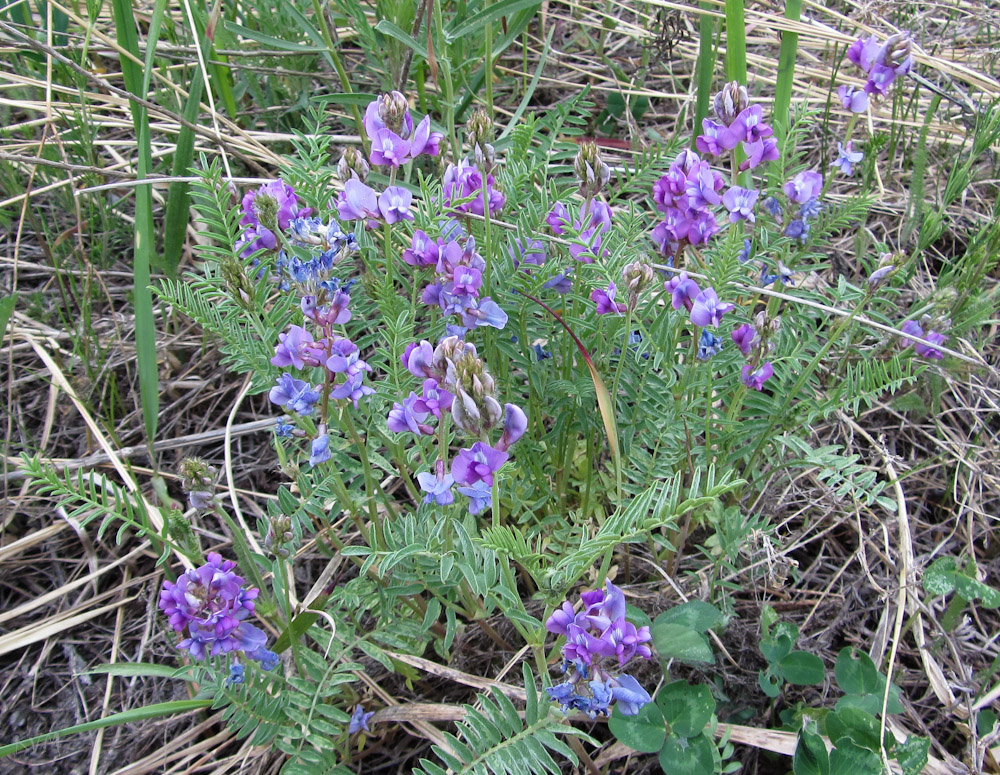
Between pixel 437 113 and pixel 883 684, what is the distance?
2.37 m

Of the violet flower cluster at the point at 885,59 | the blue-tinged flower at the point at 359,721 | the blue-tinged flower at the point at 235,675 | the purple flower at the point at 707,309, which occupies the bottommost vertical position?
the blue-tinged flower at the point at 359,721

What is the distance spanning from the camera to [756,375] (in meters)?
1.63

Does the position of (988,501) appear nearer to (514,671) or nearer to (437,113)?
(514,671)

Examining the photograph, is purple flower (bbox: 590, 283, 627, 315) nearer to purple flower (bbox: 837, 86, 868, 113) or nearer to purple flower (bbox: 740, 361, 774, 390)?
purple flower (bbox: 740, 361, 774, 390)

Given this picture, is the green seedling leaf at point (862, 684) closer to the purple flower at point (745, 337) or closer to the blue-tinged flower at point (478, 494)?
the purple flower at point (745, 337)

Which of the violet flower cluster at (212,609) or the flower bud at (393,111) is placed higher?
the flower bud at (393,111)

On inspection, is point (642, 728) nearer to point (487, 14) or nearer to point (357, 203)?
point (357, 203)

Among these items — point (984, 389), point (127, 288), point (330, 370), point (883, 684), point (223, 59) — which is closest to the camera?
point (330, 370)

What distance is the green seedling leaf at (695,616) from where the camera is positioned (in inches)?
63.3

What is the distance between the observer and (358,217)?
1.53 meters

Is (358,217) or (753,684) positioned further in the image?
(753,684)

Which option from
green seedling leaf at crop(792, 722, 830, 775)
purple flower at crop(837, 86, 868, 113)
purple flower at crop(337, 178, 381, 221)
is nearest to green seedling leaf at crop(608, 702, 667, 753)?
green seedling leaf at crop(792, 722, 830, 775)

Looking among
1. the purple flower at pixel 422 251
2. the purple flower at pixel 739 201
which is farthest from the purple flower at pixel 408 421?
the purple flower at pixel 739 201

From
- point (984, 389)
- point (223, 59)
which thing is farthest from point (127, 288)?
point (984, 389)
